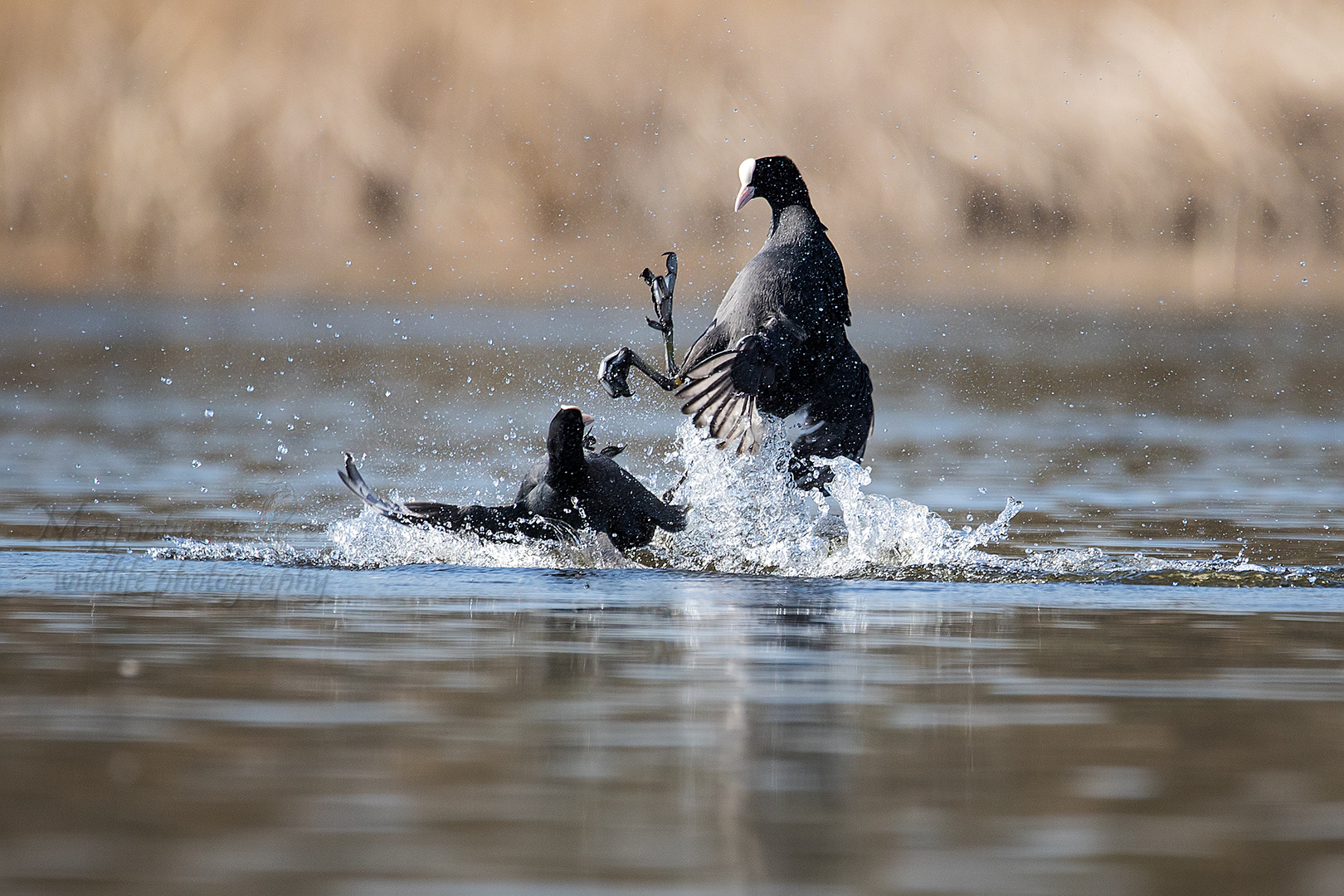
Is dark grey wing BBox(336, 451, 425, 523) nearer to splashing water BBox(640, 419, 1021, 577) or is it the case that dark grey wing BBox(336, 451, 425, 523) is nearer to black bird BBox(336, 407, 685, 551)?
black bird BBox(336, 407, 685, 551)

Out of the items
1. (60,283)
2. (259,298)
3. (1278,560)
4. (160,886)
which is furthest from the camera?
(60,283)

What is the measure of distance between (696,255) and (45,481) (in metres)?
48.9

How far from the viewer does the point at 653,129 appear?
248 feet

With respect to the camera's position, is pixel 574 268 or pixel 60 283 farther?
pixel 574 268

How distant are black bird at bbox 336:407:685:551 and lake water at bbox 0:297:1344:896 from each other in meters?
0.19

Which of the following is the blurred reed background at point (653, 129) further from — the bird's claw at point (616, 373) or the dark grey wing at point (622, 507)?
the dark grey wing at point (622, 507)

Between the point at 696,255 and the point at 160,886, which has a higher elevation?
the point at 696,255

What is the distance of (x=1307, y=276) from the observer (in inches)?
2216

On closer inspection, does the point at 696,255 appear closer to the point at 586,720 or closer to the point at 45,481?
the point at 45,481

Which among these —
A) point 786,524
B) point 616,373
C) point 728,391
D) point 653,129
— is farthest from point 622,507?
point 653,129

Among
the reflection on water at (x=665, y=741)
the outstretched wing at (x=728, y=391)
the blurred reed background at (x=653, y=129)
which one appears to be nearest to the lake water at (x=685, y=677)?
the reflection on water at (x=665, y=741)

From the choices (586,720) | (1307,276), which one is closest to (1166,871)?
(586,720)
